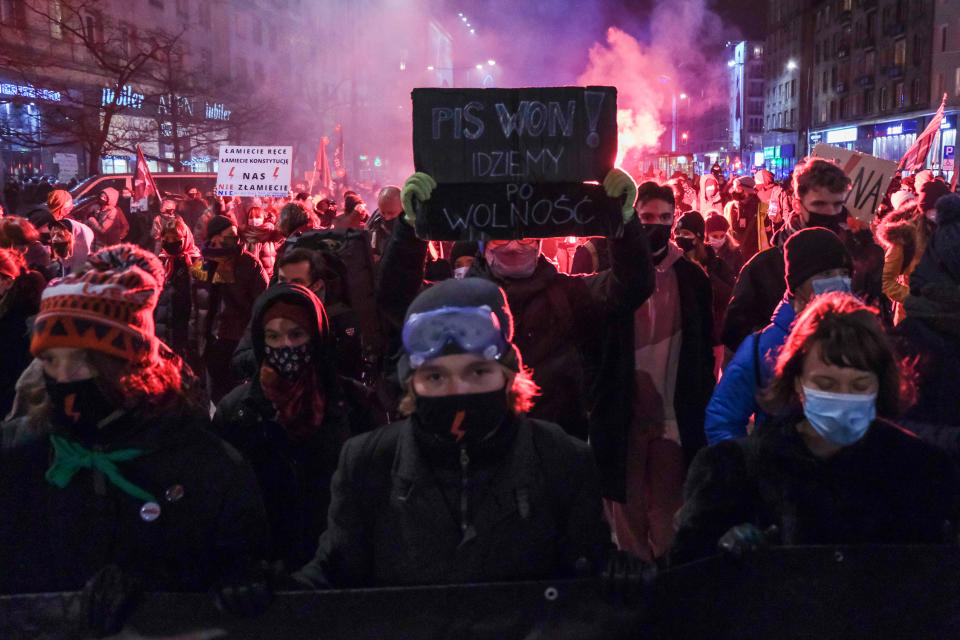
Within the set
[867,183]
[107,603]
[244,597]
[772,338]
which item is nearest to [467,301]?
[244,597]

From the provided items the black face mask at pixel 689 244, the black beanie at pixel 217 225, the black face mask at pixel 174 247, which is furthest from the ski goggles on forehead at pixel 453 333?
the black face mask at pixel 174 247

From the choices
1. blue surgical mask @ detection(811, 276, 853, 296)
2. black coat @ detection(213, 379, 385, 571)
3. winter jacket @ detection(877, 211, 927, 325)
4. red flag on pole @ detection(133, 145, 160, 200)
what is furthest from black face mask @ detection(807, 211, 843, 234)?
red flag on pole @ detection(133, 145, 160, 200)

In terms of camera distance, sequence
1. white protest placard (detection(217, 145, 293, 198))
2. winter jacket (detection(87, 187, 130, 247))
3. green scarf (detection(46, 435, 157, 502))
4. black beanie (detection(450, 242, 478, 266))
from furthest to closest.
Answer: white protest placard (detection(217, 145, 293, 198)) < winter jacket (detection(87, 187, 130, 247)) < black beanie (detection(450, 242, 478, 266)) < green scarf (detection(46, 435, 157, 502))

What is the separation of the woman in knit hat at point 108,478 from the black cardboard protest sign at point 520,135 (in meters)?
1.34

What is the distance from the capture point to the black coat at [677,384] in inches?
172

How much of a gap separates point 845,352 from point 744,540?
26.4 inches

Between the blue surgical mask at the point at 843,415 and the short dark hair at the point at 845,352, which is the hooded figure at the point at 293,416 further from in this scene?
the blue surgical mask at the point at 843,415

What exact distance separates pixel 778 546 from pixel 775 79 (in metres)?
95.8

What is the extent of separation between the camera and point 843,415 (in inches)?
105

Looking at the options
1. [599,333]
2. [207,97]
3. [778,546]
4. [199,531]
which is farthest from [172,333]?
[207,97]

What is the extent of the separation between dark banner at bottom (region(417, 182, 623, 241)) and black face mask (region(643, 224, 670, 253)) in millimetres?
1222

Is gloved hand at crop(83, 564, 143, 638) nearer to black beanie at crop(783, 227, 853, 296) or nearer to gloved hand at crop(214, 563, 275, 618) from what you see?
gloved hand at crop(214, 563, 275, 618)

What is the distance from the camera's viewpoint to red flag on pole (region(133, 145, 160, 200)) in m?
15.8

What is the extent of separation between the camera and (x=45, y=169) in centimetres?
3009
